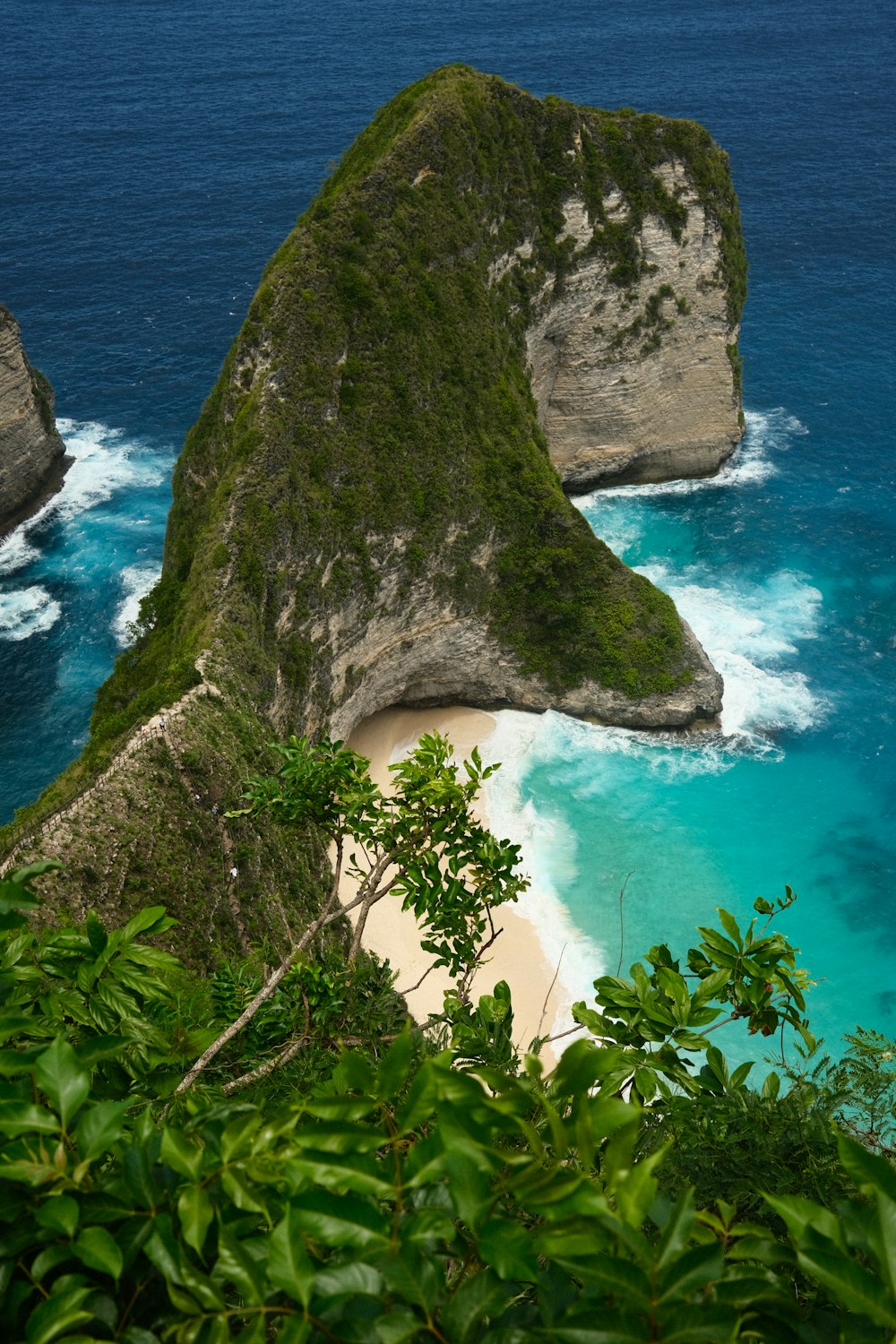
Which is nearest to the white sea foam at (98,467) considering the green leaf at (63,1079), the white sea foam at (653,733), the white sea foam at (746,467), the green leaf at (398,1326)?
the white sea foam at (746,467)

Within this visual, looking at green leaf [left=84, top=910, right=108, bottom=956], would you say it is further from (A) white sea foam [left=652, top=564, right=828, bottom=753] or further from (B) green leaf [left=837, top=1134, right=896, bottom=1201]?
(A) white sea foam [left=652, top=564, right=828, bottom=753]

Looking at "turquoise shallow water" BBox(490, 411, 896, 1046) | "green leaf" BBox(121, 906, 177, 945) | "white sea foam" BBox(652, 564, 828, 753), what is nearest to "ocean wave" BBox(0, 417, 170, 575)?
"turquoise shallow water" BBox(490, 411, 896, 1046)

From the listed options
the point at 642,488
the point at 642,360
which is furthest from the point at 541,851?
the point at 642,360

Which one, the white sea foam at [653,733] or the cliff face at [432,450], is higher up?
the cliff face at [432,450]

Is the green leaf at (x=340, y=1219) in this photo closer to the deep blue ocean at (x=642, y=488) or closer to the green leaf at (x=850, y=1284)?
the green leaf at (x=850, y=1284)

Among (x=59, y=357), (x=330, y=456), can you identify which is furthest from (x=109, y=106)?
(x=330, y=456)

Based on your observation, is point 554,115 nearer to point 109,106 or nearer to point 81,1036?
point 81,1036
